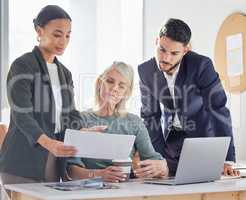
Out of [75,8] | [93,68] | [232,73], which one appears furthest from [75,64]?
[232,73]

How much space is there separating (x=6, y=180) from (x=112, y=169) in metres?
0.45

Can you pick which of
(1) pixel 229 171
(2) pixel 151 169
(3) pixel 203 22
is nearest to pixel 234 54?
Answer: (3) pixel 203 22

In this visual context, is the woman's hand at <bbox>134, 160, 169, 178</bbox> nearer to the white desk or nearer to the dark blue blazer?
the white desk

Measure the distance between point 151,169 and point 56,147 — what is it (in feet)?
1.51

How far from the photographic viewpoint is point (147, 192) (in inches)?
69.1

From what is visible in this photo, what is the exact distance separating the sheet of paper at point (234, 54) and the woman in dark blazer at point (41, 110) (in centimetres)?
127

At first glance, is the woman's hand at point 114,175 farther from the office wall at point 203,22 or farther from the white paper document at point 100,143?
the office wall at point 203,22

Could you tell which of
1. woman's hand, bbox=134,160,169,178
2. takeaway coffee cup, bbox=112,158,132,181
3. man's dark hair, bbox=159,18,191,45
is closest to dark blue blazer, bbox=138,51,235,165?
man's dark hair, bbox=159,18,191,45

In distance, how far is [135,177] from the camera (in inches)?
89.8

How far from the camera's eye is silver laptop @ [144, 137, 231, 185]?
6.31 ft

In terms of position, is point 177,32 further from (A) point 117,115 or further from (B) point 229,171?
(B) point 229,171

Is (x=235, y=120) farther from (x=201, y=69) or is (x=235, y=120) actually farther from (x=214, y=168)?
(x=214, y=168)

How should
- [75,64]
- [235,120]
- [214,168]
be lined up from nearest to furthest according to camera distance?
[214,168] → [235,120] → [75,64]

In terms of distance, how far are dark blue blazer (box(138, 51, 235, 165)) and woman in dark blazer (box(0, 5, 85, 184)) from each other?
47 cm
